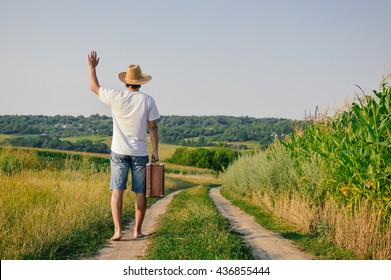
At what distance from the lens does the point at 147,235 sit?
8953mm

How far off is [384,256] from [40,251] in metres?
5.32

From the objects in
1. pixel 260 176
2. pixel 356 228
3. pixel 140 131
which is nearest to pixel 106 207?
pixel 140 131

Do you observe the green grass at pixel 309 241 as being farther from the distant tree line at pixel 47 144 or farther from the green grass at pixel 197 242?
the distant tree line at pixel 47 144

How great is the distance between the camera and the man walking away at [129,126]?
8.04 meters

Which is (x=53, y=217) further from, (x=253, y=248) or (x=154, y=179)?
(x=253, y=248)

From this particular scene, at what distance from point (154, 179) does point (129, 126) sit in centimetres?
103

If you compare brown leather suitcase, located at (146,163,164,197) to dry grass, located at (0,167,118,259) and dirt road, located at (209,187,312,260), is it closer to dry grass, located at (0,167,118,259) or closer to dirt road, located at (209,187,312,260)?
dry grass, located at (0,167,118,259)

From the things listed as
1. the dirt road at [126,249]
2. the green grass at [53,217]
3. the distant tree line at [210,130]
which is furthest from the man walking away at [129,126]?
the distant tree line at [210,130]

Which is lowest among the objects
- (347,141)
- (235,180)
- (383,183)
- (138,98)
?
(235,180)

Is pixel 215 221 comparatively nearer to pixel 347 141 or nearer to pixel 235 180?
pixel 347 141

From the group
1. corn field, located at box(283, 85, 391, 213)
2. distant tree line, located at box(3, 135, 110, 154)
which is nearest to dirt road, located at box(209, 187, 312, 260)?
corn field, located at box(283, 85, 391, 213)

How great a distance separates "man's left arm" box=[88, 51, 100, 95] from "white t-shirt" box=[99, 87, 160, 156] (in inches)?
5.6

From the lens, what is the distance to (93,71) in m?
8.17

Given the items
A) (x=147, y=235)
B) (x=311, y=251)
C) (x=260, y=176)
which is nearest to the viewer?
(x=311, y=251)
